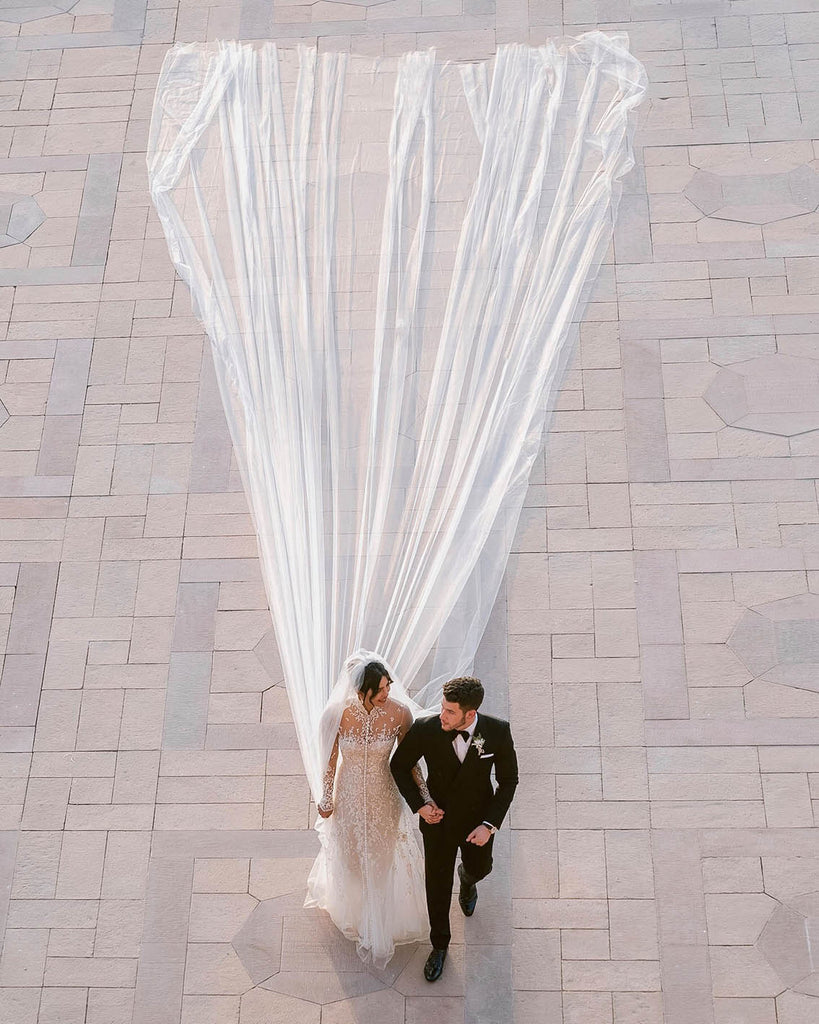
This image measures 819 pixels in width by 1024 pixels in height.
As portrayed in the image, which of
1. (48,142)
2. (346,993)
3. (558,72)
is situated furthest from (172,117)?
(346,993)

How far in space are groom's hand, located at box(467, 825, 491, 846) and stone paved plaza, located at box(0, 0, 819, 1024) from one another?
736mm

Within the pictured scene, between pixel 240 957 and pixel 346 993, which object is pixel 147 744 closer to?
pixel 240 957

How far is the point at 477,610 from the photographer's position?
5297 millimetres

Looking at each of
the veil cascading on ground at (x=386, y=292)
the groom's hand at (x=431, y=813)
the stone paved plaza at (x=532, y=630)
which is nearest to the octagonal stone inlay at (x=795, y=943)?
the stone paved plaza at (x=532, y=630)

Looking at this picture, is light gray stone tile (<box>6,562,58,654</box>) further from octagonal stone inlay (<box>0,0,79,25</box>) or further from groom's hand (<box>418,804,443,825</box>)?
octagonal stone inlay (<box>0,0,79,25</box>)

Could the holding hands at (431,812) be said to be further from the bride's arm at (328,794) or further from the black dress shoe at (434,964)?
the black dress shoe at (434,964)

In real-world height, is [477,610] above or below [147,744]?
above

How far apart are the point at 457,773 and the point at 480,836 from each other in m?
0.24

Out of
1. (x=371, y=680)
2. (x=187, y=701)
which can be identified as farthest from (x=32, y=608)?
(x=371, y=680)

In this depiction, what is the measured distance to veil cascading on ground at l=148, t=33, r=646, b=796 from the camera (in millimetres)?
5195

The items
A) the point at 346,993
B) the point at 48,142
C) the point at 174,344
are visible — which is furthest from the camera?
Result: the point at 48,142

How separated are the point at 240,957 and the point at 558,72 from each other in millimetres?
4960

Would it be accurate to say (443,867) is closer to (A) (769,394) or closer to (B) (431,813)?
(B) (431,813)

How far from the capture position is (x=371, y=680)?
4.39m
